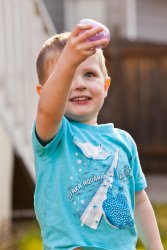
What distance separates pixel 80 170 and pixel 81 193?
0.26 feet

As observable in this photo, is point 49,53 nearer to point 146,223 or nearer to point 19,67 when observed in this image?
point 146,223

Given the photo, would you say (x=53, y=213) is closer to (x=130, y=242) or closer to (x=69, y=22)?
(x=130, y=242)

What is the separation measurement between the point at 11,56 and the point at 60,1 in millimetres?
7921

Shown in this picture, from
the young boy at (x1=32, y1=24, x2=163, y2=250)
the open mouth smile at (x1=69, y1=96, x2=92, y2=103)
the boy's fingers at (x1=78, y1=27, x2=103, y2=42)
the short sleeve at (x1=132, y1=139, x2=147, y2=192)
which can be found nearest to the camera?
the boy's fingers at (x1=78, y1=27, x2=103, y2=42)

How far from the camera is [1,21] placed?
19.5ft

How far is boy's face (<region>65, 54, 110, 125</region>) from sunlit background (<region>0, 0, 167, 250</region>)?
3176mm

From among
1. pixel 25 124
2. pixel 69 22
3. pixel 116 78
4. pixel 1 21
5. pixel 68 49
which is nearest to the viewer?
pixel 68 49

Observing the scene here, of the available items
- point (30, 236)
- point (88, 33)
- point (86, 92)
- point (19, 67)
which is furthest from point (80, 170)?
point (30, 236)

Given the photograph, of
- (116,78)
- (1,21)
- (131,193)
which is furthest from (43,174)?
(116,78)

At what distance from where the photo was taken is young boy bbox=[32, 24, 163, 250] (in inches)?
105

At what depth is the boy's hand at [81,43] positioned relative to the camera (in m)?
2.37

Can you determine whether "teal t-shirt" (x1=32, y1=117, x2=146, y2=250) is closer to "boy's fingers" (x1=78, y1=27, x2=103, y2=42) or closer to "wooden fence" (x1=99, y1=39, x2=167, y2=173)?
"boy's fingers" (x1=78, y1=27, x2=103, y2=42)

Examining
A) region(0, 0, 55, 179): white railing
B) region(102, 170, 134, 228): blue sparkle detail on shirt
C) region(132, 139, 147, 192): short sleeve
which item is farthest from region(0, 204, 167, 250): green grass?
region(102, 170, 134, 228): blue sparkle detail on shirt

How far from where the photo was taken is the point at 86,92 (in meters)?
2.79
